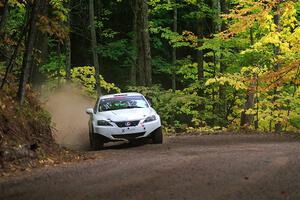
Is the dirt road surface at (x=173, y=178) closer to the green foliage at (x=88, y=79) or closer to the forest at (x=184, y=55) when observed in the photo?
the forest at (x=184, y=55)

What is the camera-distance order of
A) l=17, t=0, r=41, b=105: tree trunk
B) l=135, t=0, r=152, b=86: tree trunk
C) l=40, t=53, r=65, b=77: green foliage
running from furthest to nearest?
1. l=40, t=53, r=65, b=77: green foliage
2. l=135, t=0, r=152, b=86: tree trunk
3. l=17, t=0, r=41, b=105: tree trunk

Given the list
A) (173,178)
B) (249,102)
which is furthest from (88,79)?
(173,178)

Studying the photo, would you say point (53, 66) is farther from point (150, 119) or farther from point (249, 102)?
point (150, 119)

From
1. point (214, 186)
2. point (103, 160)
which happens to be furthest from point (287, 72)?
point (214, 186)

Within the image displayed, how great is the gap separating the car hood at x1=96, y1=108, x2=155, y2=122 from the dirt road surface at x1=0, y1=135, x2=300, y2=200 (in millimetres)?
3142

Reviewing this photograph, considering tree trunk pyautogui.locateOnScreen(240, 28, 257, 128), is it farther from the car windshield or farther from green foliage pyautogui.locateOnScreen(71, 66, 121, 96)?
green foliage pyautogui.locateOnScreen(71, 66, 121, 96)

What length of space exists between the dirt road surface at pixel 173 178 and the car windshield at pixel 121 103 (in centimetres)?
450

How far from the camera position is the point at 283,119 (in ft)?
69.4

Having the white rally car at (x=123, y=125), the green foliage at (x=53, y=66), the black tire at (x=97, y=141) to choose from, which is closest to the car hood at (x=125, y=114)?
the white rally car at (x=123, y=125)

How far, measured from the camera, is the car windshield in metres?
17.0

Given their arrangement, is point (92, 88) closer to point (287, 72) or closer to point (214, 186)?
point (287, 72)

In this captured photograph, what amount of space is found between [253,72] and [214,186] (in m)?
14.3

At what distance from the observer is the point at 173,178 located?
898 cm

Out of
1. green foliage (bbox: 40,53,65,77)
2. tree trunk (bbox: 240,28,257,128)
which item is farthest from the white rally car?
green foliage (bbox: 40,53,65,77)
